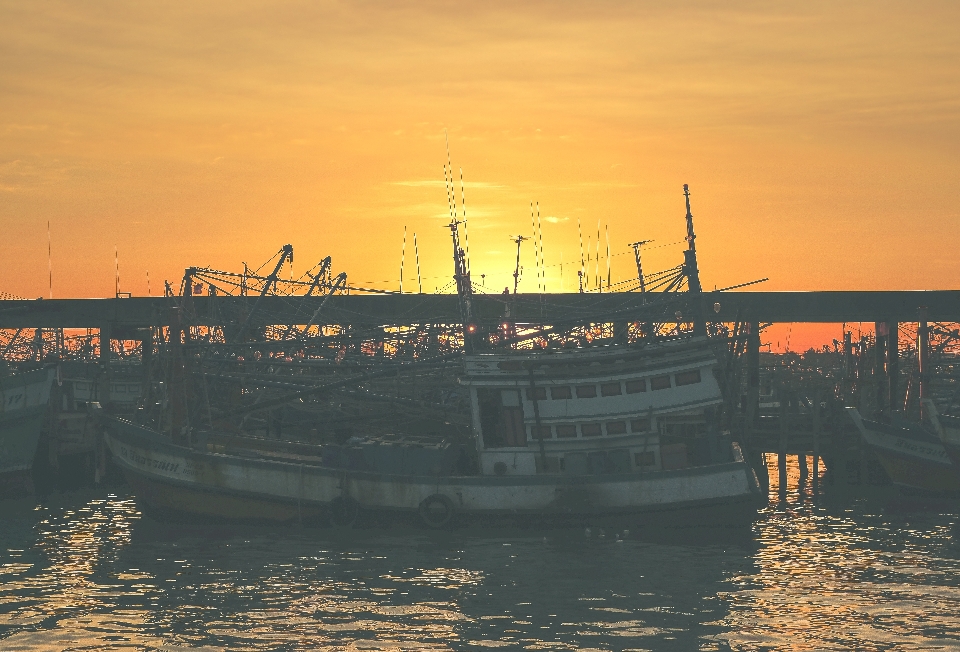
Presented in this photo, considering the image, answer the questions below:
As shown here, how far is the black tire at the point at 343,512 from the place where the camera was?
121 ft

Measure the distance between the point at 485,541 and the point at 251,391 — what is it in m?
24.5

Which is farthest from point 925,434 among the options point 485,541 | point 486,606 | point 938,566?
point 486,606

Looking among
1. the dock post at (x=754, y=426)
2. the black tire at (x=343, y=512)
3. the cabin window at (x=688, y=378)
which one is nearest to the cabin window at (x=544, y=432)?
the cabin window at (x=688, y=378)

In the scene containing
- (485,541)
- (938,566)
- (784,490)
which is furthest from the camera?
(784,490)

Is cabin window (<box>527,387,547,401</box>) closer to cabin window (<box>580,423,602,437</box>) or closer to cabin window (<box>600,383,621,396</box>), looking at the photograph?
cabin window (<box>580,423,602,437</box>)

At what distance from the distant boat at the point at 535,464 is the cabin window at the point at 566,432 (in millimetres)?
32

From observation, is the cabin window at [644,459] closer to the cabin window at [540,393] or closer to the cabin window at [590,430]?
the cabin window at [590,430]

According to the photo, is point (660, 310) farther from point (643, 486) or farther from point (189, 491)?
point (189, 491)

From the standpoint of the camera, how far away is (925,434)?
46094mm

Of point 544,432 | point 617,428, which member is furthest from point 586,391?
point 544,432

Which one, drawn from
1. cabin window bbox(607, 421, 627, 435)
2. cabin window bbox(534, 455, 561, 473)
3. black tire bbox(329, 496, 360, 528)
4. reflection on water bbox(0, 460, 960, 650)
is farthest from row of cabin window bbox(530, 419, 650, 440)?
black tire bbox(329, 496, 360, 528)

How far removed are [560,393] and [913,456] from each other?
16971mm

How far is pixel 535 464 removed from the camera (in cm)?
3781

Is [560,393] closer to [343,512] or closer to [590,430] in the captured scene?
[590,430]
